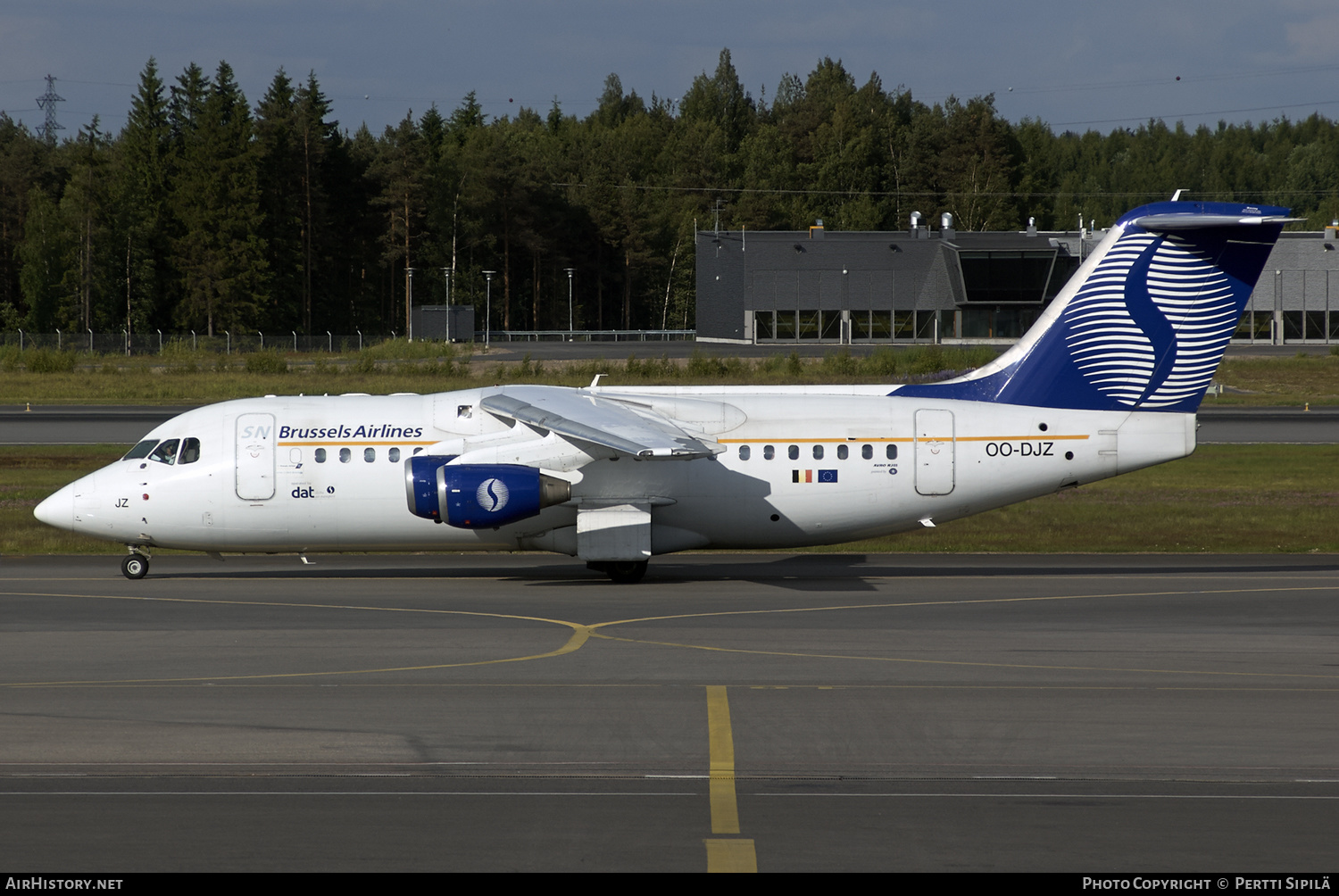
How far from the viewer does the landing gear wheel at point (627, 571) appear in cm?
2486

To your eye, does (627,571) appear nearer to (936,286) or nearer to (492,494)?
(492,494)

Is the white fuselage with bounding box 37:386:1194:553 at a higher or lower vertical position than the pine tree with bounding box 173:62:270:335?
Answer: lower

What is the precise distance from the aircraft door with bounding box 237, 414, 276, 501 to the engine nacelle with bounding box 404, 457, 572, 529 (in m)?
3.15

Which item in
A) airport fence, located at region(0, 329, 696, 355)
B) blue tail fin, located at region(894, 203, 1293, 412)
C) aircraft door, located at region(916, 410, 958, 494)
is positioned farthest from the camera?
airport fence, located at region(0, 329, 696, 355)

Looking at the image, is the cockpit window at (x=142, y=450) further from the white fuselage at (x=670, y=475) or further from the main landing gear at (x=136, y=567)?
the main landing gear at (x=136, y=567)

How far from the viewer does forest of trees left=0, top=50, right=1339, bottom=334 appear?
117 m

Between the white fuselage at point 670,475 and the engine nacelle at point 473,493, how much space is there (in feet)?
3.64

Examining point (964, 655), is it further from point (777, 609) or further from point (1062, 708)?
point (777, 609)

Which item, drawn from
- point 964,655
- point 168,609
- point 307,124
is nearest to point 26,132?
point 307,124

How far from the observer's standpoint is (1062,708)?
15273mm

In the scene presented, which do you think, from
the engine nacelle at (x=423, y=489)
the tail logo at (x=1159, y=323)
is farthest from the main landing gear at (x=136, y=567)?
the tail logo at (x=1159, y=323)

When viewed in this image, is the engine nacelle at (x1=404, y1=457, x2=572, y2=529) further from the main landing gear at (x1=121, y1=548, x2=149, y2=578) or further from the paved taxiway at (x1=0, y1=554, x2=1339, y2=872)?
the main landing gear at (x1=121, y1=548, x2=149, y2=578)

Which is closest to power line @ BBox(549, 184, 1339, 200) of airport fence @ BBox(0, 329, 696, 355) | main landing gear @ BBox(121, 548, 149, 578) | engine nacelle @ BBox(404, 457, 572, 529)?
airport fence @ BBox(0, 329, 696, 355)

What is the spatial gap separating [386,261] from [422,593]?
117m
